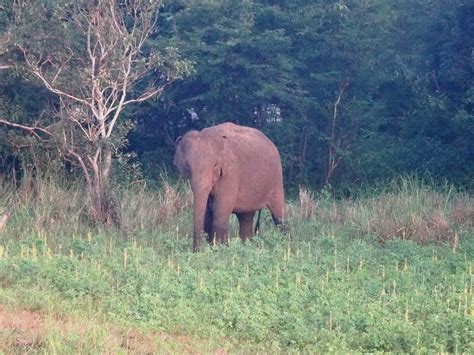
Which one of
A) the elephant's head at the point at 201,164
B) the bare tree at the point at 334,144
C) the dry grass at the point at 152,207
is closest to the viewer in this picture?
the elephant's head at the point at 201,164

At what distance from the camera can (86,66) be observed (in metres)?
14.8

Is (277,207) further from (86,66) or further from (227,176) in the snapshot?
(86,66)

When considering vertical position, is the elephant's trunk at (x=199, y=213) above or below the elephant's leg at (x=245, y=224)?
above

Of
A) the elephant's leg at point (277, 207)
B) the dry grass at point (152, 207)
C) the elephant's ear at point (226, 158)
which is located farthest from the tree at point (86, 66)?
the elephant's leg at point (277, 207)

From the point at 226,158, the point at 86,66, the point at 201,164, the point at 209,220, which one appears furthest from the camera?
the point at 86,66

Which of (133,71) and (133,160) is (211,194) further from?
(133,160)

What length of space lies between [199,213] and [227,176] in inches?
36.4

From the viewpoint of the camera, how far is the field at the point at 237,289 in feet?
23.3

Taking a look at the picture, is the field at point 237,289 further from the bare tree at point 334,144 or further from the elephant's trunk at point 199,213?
the bare tree at point 334,144

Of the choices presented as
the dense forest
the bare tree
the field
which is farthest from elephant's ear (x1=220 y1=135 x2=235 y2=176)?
the bare tree

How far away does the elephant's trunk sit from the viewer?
11430 mm

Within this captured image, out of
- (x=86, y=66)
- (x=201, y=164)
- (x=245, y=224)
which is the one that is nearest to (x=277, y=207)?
(x=245, y=224)

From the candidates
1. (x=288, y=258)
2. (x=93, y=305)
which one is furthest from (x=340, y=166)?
(x=93, y=305)

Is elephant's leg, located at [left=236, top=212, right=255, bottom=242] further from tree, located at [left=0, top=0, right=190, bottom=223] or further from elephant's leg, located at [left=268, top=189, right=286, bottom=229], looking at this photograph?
tree, located at [left=0, top=0, right=190, bottom=223]
